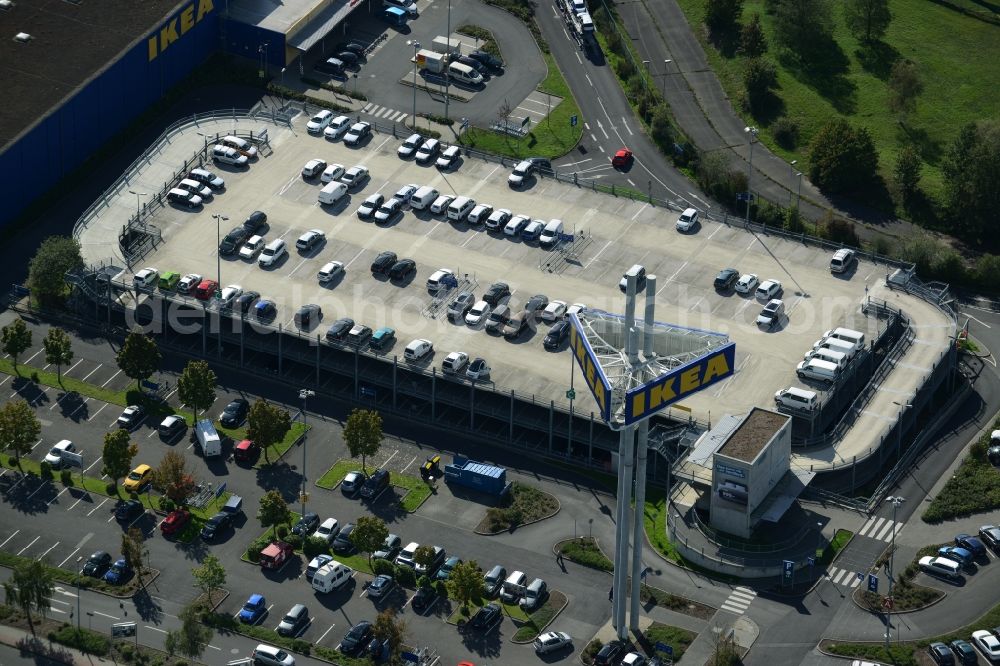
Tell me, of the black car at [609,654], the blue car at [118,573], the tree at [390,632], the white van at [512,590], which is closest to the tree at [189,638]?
the blue car at [118,573]

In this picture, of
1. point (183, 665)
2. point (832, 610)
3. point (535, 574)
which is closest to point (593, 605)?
point (535, 574)

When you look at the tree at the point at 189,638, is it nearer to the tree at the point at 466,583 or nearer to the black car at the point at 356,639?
the black car at the point at 356,639

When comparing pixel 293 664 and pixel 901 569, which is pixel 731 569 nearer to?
pixel 901 569

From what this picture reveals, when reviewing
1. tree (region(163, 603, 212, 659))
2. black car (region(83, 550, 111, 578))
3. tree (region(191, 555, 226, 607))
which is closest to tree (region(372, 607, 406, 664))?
tree (region(163, 603, 212, 659))

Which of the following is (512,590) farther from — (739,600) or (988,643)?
(988,643)

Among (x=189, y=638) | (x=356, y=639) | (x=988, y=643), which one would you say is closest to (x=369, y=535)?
(x=356, y=639)
